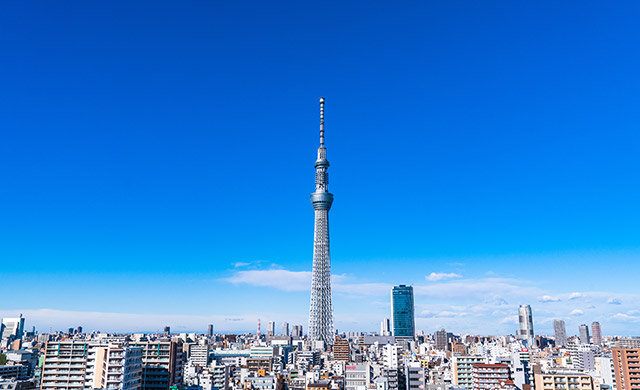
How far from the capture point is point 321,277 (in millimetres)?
91562

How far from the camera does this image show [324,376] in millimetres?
57094

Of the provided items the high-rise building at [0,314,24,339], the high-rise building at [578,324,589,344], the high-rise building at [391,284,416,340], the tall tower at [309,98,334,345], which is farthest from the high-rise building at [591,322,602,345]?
the high-rise building at [0,314,24,339]

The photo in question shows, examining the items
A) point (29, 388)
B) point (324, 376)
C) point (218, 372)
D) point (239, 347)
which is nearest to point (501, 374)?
point (324, 376)

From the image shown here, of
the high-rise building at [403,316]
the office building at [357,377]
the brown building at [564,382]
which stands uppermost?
the high-rise building at [403,316]

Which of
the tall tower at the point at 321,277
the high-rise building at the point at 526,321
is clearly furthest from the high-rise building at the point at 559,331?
the tall tower at the point at 321,277

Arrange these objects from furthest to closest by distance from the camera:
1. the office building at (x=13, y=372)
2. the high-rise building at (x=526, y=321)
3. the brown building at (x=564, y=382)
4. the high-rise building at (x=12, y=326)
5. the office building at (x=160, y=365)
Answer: the high-rise building at (x=526, y=321) → the high-rise building at (x=12, y=326) → the office building at (x=13, y=372) → the office building at (x=160, y=365) → the brown building at (x=564, y=382)

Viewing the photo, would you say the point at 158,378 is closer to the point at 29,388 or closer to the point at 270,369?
the point at 29,388

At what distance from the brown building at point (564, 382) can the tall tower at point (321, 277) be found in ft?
185

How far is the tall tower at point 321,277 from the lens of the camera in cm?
9131

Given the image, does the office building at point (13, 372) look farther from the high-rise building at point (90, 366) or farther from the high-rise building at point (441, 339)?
the high-rise building at point (441, 339)

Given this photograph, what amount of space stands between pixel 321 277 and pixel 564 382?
189 ft

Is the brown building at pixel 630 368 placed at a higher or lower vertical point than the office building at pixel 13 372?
higher

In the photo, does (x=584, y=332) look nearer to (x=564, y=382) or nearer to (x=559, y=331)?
(x=559, y=331)

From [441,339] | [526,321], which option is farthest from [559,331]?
[441,339]
